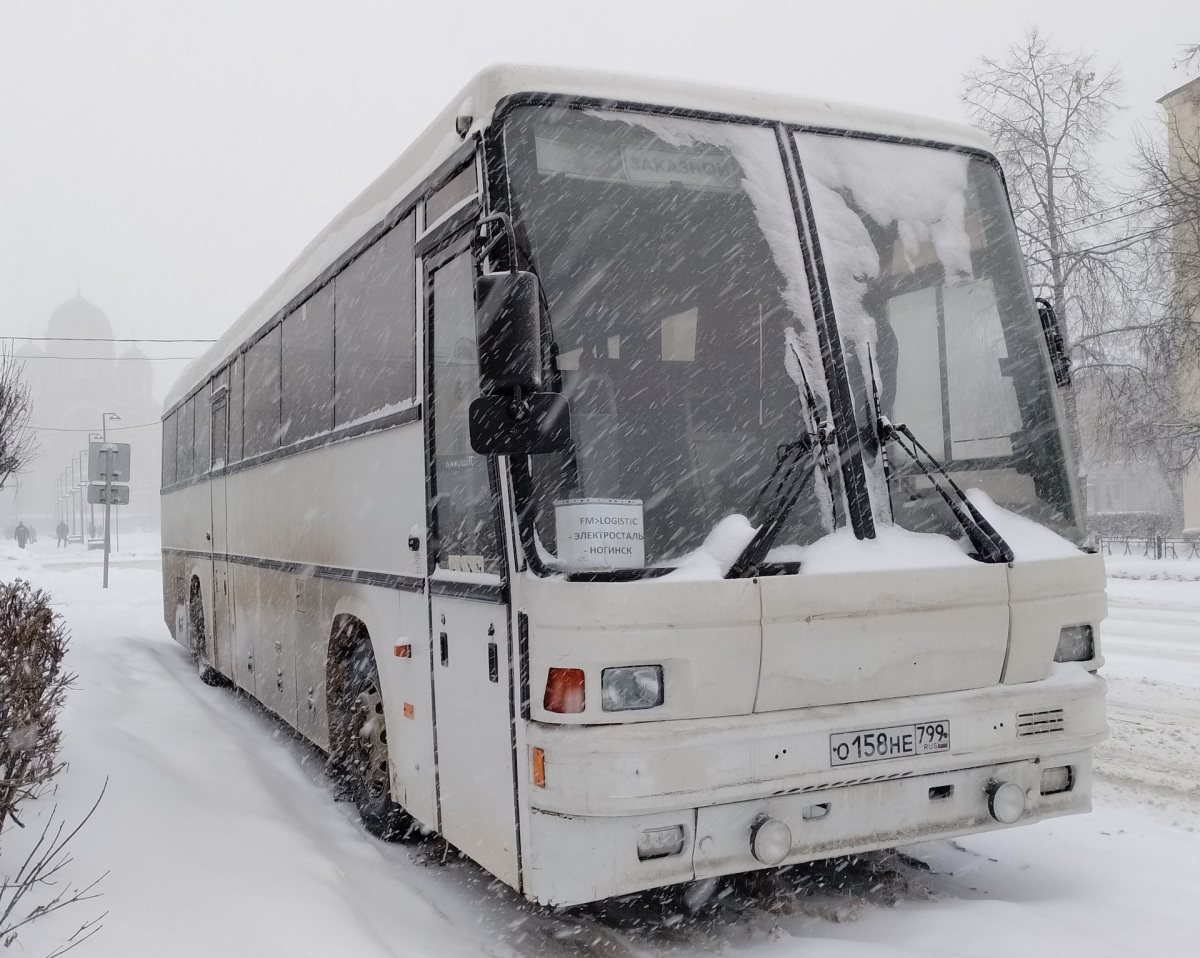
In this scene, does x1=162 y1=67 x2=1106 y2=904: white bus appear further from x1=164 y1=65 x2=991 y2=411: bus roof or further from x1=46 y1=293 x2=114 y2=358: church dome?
x1=46 y1=293 x2=114 y2=358: church dome

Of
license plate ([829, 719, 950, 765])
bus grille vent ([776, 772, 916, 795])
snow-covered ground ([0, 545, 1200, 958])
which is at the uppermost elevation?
license plate ([829, 719, 950, 765])

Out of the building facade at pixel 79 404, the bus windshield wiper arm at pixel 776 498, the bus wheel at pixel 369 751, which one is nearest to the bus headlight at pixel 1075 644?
the bus windshield wiper arm at pixel 776 498

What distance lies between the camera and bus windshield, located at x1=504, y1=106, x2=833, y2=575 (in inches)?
165

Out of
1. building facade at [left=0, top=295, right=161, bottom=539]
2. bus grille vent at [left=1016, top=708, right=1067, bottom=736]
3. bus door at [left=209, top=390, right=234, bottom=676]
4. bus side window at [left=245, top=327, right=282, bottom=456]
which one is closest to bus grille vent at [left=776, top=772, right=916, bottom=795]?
bus grille vent at [left=1016, top=708, right=1067, bottom=736]

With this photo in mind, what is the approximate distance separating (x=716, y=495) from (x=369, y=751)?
2.88m

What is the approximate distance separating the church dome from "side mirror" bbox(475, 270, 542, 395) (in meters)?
131

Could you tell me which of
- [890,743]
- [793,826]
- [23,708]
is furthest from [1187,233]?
[23,708]

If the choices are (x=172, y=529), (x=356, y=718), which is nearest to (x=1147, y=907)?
(x=356, y=718)

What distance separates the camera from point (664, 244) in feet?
15.0

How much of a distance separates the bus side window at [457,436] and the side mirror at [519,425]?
1.82 ft

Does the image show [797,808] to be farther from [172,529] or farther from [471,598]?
[172,529]

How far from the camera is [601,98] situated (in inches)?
179

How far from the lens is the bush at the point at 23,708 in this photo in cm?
420

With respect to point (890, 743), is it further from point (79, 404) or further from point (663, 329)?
point (79, 404)
